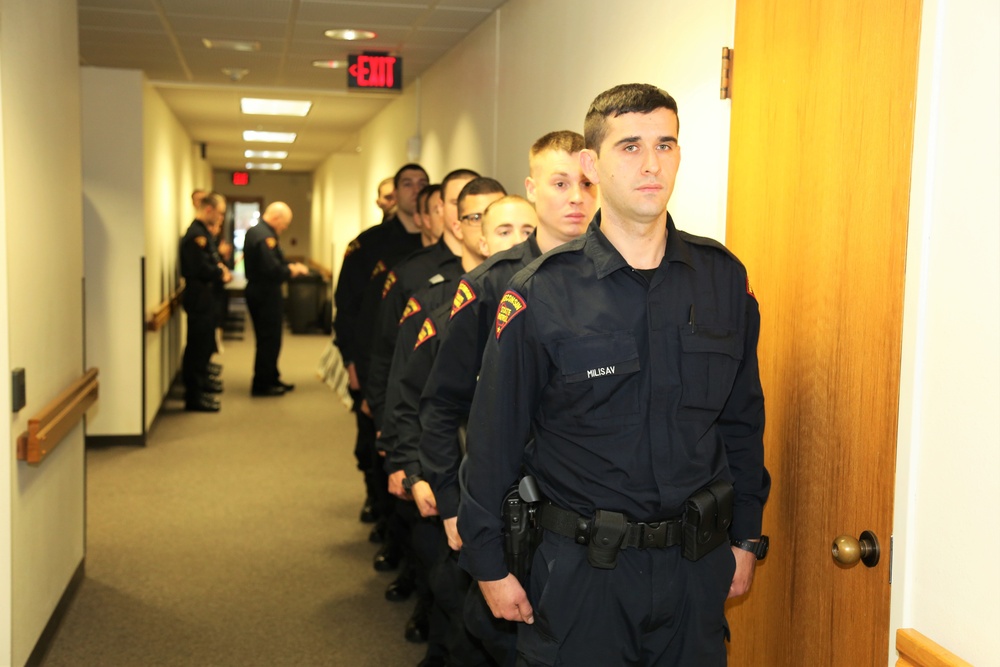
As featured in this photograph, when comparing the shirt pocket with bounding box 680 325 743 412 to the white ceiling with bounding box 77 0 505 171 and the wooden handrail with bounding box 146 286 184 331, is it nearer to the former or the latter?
the white ceiling with bounding box 77 0 505 171

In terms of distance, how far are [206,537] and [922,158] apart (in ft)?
14.0

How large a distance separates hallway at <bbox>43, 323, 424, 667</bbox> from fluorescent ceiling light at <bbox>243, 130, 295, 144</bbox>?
521 centimetres

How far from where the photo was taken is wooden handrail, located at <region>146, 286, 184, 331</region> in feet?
24.5

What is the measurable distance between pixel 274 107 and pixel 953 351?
8.71 meters

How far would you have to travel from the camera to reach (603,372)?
1.98m

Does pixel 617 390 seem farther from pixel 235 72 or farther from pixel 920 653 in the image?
pixel 235 72

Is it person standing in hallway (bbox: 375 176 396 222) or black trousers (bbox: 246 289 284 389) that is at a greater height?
person standing in hallway (bbox: 375 176 396 222)

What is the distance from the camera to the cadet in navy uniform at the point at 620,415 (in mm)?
1967

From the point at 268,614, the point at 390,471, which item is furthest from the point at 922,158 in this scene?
the point at 268,614

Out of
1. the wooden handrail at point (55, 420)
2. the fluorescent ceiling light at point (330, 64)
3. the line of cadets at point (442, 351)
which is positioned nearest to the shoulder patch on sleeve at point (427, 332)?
the line of cadets at point (442, 351)

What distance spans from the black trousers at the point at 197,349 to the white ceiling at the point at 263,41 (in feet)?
6.34

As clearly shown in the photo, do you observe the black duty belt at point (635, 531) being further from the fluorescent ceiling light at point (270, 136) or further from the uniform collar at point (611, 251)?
the fluorescent ceiling light at point (270, 136)

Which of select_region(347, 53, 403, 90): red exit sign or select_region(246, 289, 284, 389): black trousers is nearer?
select_region(347, 53, 403, 90): red exit sign

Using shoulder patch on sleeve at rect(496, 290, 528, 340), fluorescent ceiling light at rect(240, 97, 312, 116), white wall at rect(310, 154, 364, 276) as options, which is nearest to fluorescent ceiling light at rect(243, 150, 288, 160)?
white wall at rect(310, 154, 364, 276)
